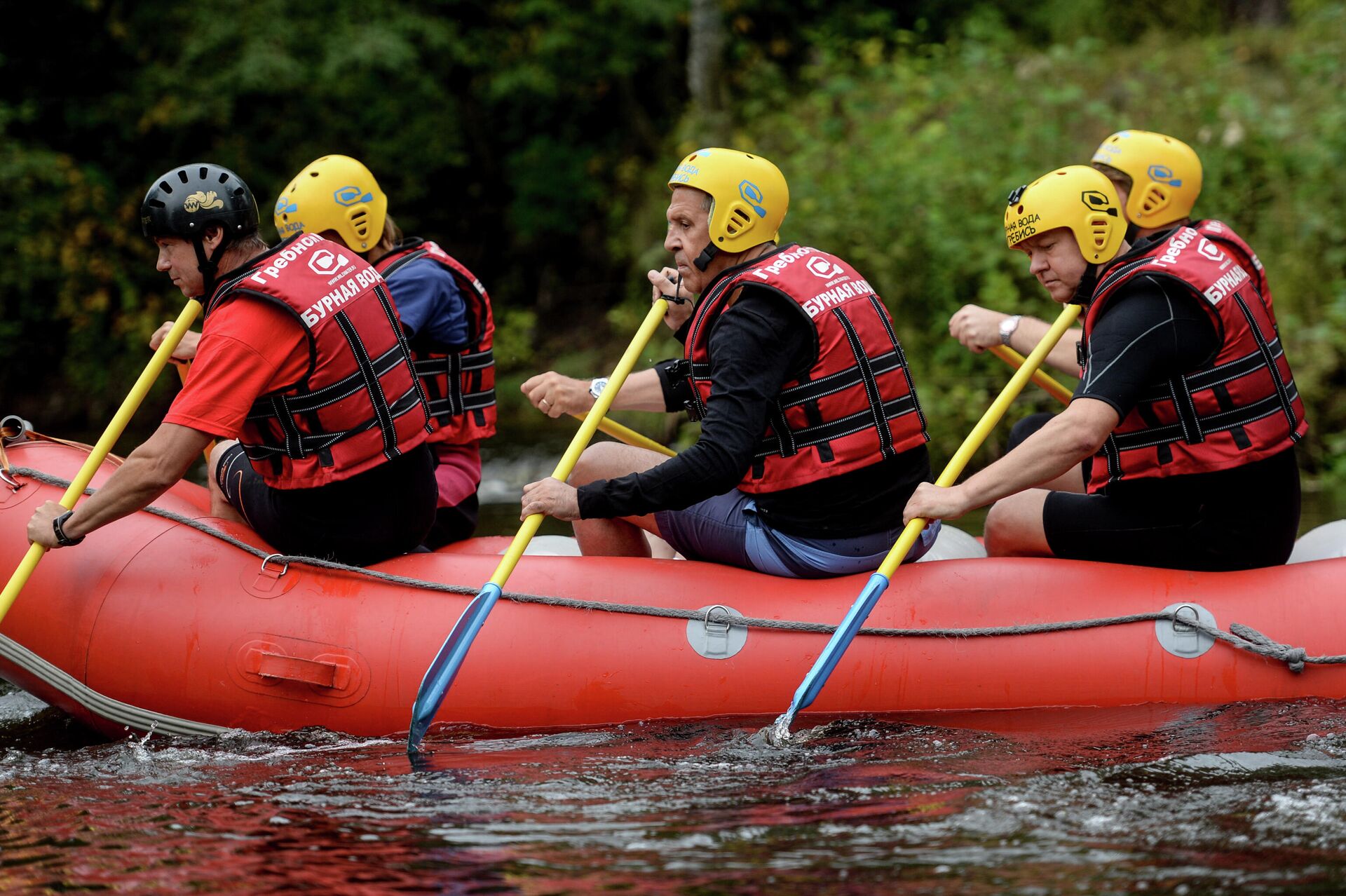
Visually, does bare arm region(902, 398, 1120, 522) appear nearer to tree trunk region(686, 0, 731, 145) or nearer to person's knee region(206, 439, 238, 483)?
person's knee region(206, 439, 238, 483)

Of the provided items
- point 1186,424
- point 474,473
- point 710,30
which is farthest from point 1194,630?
point 710,30

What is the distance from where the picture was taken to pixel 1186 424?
394cm

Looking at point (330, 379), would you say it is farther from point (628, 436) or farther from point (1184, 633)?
point (1184, 633)

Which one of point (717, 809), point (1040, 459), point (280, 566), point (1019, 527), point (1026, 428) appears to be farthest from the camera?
point (1026, 428)

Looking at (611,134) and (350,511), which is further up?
(611,134)

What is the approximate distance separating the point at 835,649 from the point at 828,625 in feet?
0.52

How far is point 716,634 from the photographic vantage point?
13.5 feet

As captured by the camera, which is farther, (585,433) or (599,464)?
(599,464)

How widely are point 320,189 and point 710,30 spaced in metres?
10.3

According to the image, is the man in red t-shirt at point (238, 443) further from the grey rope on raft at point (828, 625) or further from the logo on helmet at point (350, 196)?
the logo on helmet at point (350, 196)

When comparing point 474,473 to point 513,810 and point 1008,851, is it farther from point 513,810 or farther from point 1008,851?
point 1008,851

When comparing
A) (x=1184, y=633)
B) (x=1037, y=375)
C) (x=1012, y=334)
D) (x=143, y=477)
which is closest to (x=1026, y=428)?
(x=1037, y=375)

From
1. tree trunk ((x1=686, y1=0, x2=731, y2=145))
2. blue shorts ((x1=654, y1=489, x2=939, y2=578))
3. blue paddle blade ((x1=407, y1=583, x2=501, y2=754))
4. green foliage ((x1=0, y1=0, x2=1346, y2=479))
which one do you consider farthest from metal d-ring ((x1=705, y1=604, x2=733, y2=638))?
tree trunk ((x1=686, y1=0, x2=731, y2=145))

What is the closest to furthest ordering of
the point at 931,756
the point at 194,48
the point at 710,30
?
the point at 931,756, the point at 194,48, the point at 710,30
